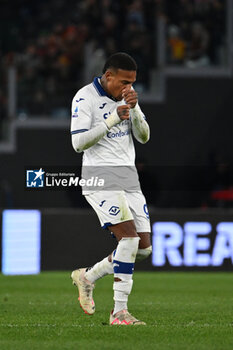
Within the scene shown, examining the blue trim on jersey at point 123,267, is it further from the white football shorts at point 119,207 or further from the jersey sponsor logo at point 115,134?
the jersey sponsor logo at point 115,134

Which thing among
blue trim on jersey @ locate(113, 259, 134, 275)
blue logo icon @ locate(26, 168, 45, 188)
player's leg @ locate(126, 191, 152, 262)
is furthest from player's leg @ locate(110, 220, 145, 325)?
blue logo icon @ locate(26, 168, 45, 188)

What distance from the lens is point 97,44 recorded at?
65.3 feet

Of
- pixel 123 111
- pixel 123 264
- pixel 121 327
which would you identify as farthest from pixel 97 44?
pixel 121 327

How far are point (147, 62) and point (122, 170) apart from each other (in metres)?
12.0

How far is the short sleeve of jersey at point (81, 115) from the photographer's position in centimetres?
765

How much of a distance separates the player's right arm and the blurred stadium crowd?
10.5 meters

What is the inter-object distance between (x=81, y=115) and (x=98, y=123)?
0.20m

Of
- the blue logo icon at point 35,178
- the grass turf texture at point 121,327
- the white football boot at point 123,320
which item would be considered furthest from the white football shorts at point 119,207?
the blue logo icon at point 35,178

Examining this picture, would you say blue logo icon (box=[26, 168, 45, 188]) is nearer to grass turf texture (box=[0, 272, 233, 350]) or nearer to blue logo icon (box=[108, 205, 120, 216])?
grass turf texture (box=[0, 272, 233, 350])

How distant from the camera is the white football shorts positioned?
762 cm

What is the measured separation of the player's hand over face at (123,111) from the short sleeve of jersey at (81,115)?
275 millimetres

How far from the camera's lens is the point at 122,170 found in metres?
7.82

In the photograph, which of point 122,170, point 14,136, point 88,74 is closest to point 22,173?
point 14,136

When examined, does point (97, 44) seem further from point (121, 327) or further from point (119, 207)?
point (121, 327)
